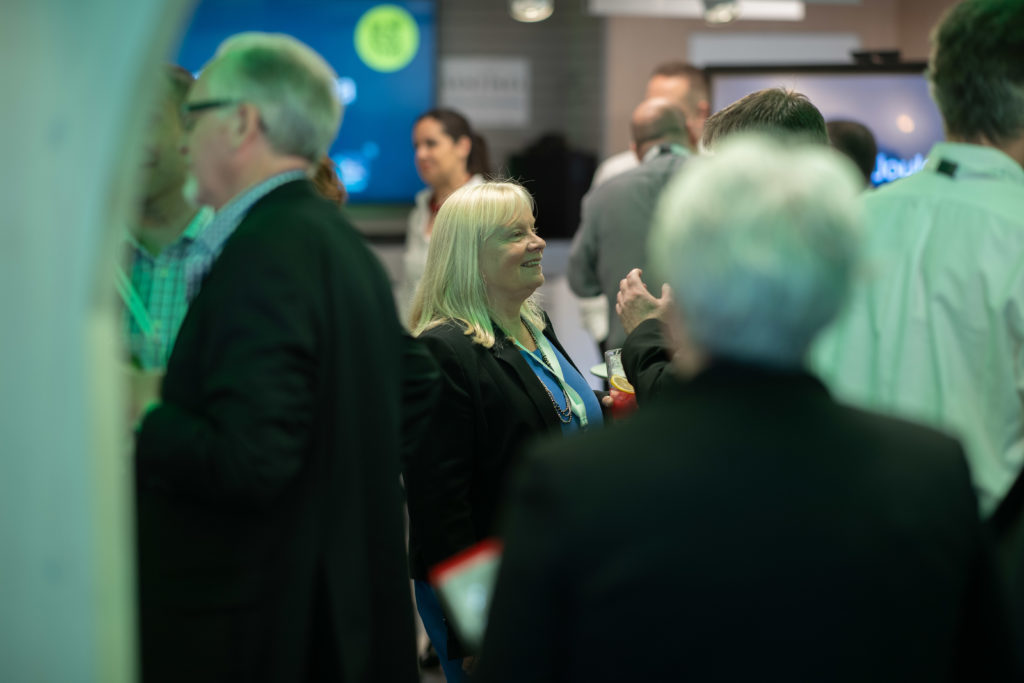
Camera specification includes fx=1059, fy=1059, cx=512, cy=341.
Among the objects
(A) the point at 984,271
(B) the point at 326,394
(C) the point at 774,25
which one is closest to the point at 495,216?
(B) the point at 326,394

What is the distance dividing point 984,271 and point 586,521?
2.95ft

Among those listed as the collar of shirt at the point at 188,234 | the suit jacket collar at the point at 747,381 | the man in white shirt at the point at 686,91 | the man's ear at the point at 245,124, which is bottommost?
the suit jacket collar at the point at 747,381

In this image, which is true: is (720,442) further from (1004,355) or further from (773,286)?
(1004,355)

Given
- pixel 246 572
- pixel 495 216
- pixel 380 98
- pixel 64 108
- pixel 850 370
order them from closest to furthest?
pixel 64 108
pixel 246 572
pixel 850 370
pixel 495 216
pixel 380 98

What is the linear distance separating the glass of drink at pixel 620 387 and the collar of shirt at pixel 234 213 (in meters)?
0.96

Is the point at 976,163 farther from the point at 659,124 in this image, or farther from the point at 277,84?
the point at 659,124

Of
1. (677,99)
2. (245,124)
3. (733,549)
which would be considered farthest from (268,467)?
(677,99)

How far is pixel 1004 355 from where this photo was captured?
5.28ft

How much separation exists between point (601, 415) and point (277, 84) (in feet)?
4.20

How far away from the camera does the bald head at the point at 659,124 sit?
12.6 ft

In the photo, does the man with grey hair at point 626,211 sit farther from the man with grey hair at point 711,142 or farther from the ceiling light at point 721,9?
the ceiling light at point 721,9

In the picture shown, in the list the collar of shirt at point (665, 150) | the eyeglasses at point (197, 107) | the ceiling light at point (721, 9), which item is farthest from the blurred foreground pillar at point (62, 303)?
the ceiling light at point (721, 9)

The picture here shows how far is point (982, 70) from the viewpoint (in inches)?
64.7

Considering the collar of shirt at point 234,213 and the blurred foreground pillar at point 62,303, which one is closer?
the blurred foreground pillar at point 62,303
